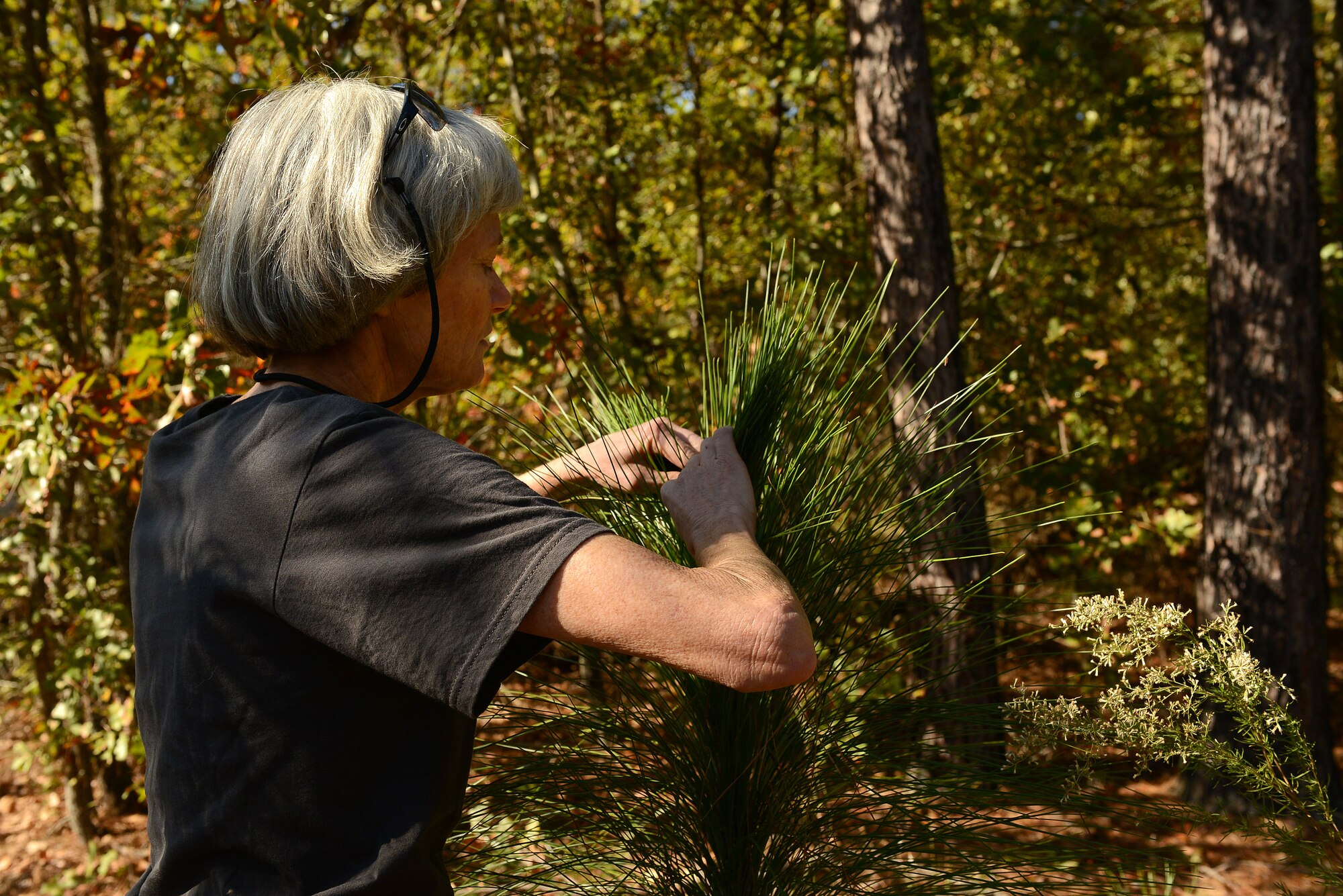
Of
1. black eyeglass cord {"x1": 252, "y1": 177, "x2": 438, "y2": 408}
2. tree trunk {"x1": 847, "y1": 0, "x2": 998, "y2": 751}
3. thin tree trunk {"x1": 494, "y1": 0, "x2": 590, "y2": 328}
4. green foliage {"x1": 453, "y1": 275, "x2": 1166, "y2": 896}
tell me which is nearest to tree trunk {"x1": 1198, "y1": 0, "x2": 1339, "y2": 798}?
tree trunk {"x1": 847, "y1": 0, "x2": 998, "y2": 751}

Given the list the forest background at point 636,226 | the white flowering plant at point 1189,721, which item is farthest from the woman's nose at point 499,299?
the forest background at point 636,226

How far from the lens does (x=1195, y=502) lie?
5.19 metres

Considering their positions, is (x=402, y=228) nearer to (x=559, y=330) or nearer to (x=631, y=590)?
(x=631, y=590)

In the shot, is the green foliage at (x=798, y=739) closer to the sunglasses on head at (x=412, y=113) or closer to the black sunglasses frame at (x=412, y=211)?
the black sunglasses frame at (x=412, y=211)

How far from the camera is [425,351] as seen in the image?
1.33m

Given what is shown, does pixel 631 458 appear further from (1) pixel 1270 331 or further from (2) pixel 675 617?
(1) pixel 1270 331

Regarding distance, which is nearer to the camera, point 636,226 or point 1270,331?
point 1270,331

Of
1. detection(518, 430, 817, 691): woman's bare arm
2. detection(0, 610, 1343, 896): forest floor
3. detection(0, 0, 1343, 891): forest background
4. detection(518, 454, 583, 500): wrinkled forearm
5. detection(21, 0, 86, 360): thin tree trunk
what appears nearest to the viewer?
detection(518, 430, 817, 691): woman's bare arm

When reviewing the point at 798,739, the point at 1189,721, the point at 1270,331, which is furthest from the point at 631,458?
the point at 1270,331

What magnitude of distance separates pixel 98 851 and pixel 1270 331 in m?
5.29

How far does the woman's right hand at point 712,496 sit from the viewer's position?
3.83 feet

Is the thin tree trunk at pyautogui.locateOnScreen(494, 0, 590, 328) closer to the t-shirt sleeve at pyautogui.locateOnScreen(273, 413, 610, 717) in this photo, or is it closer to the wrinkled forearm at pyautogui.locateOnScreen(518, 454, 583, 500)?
the wrinkled forearm at pyautogui.locateOnScreen(518, 454, 583, 500)

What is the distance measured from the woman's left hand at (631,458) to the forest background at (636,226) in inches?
70.0

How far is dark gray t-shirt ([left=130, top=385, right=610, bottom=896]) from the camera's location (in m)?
1.01
